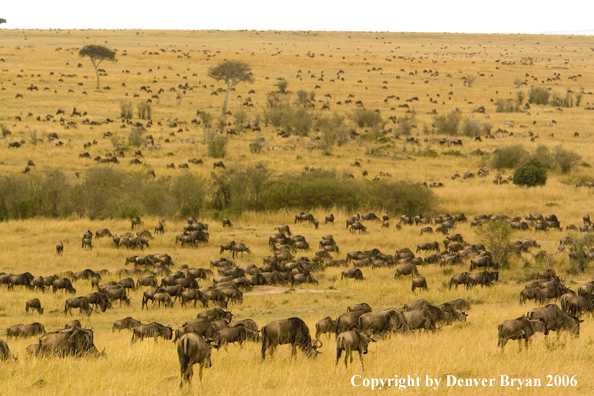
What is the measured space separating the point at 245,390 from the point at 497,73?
103898mm

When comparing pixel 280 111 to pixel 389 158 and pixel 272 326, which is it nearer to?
pixel 389 158

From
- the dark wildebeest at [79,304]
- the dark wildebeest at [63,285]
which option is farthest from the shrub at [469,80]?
the dark wildebeest at [79,304]

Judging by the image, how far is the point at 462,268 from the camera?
25406 mm

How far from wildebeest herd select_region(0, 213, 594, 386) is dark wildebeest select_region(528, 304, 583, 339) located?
2cm

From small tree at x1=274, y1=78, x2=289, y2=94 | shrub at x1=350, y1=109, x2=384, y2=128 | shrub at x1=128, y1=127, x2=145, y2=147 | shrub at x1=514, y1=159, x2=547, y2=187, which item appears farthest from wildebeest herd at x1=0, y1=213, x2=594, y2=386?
small tree at x1=274, y1=78, x2=289, y2=94

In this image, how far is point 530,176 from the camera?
43.3 meters

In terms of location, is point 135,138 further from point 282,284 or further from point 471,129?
point 282,284

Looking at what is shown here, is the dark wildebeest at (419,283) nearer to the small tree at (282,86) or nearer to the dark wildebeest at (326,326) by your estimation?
the dark wildebeest at (326,326)

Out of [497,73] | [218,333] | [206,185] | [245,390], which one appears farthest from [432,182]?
[497,73]

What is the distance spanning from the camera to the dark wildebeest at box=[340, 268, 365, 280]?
23.8 meters

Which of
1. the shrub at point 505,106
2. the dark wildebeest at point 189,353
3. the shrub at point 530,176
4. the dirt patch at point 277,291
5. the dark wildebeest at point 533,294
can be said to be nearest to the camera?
the dark wildebeest at point 189,353

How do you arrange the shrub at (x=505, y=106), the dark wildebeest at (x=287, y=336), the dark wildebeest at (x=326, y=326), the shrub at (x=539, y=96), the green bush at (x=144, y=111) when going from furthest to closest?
1. the shrub at (x=539, y=96)
2. the shrub at (x=505, y=106)
3. the green bush at (x=144, y=111)
4. the dark wildebeest at (x=326, y=326)
5. the dark wildebeest at (x=287, y=336)

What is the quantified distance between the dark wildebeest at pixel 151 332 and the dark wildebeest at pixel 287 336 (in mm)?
3825

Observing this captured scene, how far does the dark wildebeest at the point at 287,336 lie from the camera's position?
12.1m
